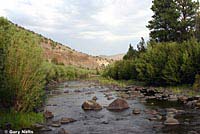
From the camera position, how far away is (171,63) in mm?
54656

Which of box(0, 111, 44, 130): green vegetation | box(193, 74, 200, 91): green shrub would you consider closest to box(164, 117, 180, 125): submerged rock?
box(0, 111, 44, 130): green vegetation

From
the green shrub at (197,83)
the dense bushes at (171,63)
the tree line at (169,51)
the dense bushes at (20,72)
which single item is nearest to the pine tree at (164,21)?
the tree line at (169,51)

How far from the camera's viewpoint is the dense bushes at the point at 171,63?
51.8 m

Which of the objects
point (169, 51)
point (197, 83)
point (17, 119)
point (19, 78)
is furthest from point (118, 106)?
point (169, 51)

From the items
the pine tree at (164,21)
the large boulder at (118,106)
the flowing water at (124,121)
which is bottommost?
the flowing water at (124,121)

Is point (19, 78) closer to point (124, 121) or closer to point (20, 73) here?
point (20, 73)

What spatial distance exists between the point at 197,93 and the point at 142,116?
56.3ft

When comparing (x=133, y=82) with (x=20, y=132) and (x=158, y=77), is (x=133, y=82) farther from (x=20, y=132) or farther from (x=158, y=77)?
(x=20, y=132)

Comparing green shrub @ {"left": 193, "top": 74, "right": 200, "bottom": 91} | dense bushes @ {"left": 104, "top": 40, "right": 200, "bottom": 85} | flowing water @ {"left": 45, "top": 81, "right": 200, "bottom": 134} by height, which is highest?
dense bushes @ {"left": 104, "top": 40, "right": 200, "bottom": 85}

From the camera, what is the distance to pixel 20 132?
68.6ft

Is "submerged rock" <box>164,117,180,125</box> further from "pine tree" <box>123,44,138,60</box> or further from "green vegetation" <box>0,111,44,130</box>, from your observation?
"pine tree" <box>123,44,138,60</box>

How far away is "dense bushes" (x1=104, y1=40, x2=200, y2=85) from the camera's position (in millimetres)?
51844

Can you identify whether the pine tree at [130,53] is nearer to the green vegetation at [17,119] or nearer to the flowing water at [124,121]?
the flowing water at [124,121]

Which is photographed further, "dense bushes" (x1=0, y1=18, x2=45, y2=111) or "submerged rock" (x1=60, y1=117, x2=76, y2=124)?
"submerged rock" (x1=60, y1=117, x2=76, y2=124)
